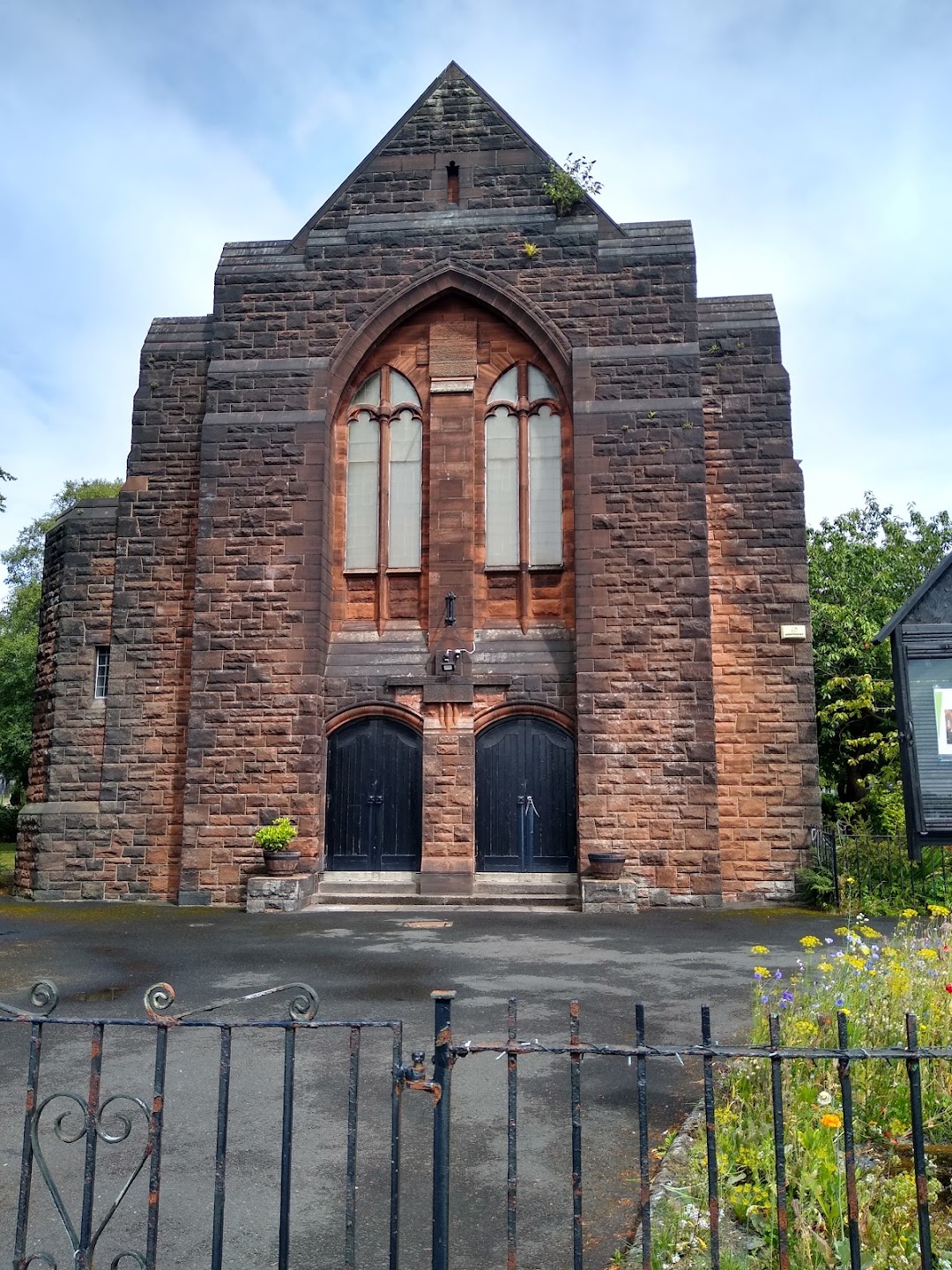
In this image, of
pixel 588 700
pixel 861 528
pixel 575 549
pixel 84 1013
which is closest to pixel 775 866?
pixel 588 700

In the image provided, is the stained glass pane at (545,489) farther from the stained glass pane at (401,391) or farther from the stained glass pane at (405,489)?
the stained glass pane at (401,391)

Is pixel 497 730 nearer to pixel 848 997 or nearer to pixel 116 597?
pixel 116 597

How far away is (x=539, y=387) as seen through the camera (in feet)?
50.1

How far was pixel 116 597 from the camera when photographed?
15.0 metres

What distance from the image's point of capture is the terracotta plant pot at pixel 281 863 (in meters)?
13.2

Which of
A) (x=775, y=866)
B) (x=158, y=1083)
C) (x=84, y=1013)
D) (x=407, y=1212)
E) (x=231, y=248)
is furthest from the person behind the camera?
(x=231, y=248)

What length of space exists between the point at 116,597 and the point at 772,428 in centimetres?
992

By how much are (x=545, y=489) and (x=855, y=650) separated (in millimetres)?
8578

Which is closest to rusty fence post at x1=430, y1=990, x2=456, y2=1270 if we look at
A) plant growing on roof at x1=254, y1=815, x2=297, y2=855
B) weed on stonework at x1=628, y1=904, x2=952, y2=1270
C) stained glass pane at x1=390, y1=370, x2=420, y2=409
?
weed on stonework at x1=628, y1=904, x2=952, y2=1270

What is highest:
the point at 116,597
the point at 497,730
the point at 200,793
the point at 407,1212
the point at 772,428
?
the point at 772,428

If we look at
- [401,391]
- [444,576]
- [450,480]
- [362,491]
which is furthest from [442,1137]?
[401,391]

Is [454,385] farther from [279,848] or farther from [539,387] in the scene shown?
[279,848]

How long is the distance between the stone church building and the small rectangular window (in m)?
0.05

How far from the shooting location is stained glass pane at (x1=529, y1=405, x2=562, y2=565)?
14.9m
